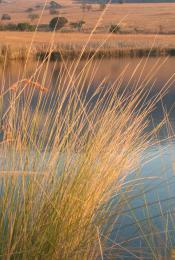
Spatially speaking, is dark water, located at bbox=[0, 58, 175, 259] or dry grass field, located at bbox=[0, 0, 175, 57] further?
dry grass field, located at bbox=[0, 0, 175, 57]

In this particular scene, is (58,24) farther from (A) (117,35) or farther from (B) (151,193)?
(A) (117,35)

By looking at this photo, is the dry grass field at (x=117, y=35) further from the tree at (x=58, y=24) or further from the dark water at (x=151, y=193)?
the dark water at (x=151, y=193)

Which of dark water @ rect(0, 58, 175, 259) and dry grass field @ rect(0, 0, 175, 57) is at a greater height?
dry grass field @ rect(0, 0, 175, 57)

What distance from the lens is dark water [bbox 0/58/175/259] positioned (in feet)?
6.53

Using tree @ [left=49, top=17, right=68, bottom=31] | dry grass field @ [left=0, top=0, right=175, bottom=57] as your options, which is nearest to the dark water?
tree @ [left=49, top=17, right=68, bottom=31]

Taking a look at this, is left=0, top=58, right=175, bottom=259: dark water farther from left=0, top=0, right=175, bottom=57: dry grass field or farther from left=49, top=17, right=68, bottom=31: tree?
left=0, top=0, right=175, bottom=57: dry grass field

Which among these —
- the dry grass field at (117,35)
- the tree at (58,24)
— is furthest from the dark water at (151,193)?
the dry grass field at (117,35)

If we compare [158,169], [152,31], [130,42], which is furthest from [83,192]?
[152,31]

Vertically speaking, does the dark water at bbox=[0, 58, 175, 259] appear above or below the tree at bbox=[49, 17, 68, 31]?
below

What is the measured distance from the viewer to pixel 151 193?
3770 mm

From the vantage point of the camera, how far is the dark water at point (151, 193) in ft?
6.53

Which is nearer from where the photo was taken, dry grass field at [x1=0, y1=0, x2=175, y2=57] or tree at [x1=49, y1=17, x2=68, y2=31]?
tree at [x1=49, y1=17, x2=68, y2=31]

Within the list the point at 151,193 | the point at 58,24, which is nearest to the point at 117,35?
the point at 58,24

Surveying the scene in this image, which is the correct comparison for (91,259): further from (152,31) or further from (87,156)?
(152,31)
